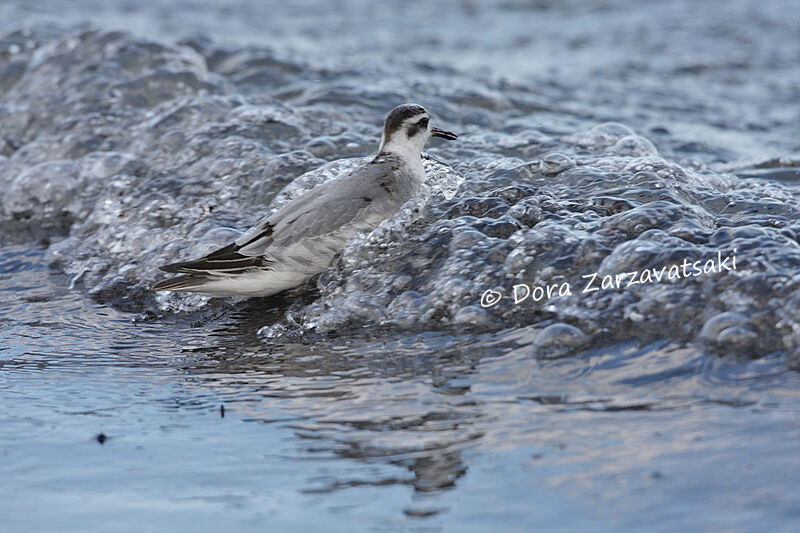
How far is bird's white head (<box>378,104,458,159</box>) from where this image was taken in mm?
5863

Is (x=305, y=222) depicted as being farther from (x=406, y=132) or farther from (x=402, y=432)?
(x=402, y=432)

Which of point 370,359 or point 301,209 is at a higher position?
point 301,209

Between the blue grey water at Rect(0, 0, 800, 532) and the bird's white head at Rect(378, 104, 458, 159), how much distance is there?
26 cm

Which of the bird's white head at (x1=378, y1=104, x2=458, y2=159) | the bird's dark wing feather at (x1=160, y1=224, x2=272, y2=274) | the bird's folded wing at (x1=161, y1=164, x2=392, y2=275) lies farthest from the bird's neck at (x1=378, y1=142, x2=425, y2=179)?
the bird's dark wing feather at (x1=160, y1=224, x2=272, y2=274)

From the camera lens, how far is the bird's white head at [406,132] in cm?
586

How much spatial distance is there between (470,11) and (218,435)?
12.7 m

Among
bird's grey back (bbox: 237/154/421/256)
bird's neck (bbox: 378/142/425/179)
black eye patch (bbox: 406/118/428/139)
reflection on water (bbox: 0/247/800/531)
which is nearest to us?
reflection on water (bbox: 0/247/800/531)

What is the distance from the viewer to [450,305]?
483 centimetres

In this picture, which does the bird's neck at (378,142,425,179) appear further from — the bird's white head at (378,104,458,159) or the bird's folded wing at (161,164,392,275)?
the bird's folded wing at (161,164,392,275)

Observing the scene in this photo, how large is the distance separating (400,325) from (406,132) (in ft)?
5.11

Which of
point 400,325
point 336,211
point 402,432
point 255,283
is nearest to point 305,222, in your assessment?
point 336,211

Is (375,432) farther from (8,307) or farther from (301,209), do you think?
(8,307)

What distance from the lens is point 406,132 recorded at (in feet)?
19.6

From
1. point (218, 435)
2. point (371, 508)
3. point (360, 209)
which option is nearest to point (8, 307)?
point (360, 209)
